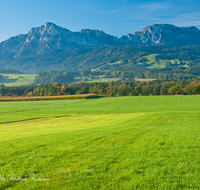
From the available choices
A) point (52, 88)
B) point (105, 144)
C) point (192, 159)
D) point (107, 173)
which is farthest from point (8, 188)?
point (52, 88)

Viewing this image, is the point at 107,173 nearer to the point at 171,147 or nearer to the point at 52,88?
the point at 171,147

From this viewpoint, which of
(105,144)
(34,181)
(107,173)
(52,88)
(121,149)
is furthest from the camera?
(52,88)

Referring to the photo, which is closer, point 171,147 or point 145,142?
point 171,147

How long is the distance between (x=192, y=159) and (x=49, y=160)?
7856 millimetres

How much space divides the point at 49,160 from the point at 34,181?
225cm

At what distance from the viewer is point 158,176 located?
8328mm

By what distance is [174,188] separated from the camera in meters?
7.45

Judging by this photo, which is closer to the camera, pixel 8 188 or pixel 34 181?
pixel 8 188

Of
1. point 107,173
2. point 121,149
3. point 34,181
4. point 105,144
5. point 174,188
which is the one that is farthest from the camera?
point 105,144

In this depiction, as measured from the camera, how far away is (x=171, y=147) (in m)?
12.6

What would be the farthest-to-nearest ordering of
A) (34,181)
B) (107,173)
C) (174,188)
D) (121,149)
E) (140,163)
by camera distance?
1. (121,149)
2. (140,163)
3. (107,173)
4. (34,181)
5. (174,188)

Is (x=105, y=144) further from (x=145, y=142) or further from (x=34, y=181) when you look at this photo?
(x=34, y=181)

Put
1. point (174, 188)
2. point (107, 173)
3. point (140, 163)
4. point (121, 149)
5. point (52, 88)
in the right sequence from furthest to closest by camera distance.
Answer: point (52, 88) → point (121, 149) → point (140, 163) → point (107, 173) → point (174, 188)

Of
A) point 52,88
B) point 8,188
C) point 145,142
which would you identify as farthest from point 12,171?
point 52,88
